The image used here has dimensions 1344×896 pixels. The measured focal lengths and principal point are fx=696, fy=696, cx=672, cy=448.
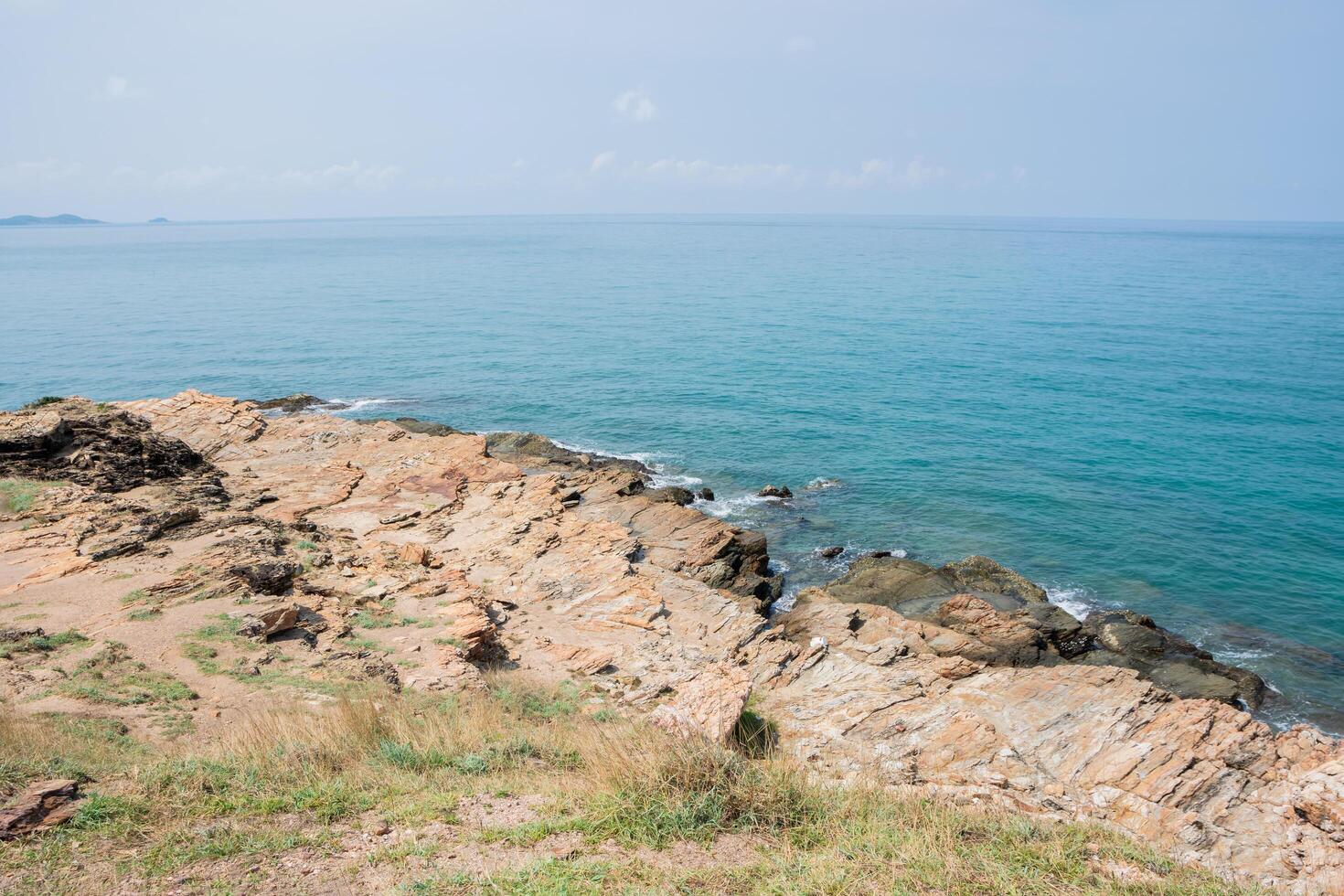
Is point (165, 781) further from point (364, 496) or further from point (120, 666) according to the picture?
point (364, 496)

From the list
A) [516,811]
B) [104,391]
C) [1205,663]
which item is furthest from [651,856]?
[104,391]

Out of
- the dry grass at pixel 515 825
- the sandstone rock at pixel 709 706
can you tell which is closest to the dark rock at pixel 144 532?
the dry grass at pixel 515 825

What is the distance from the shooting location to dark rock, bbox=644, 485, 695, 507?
30.0m

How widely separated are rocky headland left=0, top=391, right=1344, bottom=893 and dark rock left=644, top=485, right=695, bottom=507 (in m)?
0.17

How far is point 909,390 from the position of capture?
47.7m

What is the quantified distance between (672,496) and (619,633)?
1078 centimetres

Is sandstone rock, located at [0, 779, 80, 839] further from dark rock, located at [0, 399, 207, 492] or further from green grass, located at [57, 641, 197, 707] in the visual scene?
dark rock, located at [0, 399, 207, 492]

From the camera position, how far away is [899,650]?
1903 cm

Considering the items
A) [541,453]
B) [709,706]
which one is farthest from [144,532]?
[541,453]

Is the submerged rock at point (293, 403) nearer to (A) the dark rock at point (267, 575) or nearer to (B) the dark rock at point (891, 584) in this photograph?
(A) the dark rock at point (267, 575)

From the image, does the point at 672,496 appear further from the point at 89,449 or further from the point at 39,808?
the point at 39,808

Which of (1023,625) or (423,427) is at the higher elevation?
(423,427)

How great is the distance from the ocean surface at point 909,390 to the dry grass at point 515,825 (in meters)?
16.2

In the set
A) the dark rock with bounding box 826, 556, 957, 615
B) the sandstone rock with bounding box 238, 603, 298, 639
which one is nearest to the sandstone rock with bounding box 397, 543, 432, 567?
the sandstone rock with bounding box 238, 603, 298, 639
